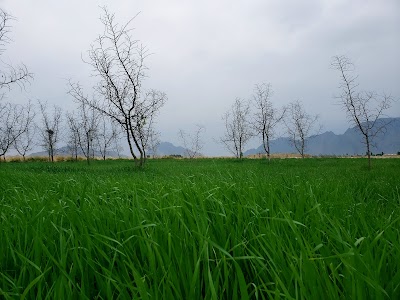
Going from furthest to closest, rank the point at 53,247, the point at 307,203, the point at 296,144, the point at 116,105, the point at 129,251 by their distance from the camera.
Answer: the point at 296,144, the point at 116,105, the point at 307,203, the point at 53,247, the point at 129,251

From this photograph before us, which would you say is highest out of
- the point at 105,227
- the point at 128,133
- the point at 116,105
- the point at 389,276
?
the point at 116,105

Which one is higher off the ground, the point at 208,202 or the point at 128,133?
the point at 128,133

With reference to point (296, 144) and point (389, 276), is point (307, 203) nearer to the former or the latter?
point (389, 276)

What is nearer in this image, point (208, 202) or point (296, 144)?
point (208, 202)

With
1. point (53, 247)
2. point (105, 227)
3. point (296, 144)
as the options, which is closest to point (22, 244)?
point (53, 247)

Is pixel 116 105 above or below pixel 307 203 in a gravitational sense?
above

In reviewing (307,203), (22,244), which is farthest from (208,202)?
(22,244)

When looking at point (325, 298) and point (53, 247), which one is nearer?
point (325, 298)

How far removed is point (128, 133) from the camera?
17.6 metres

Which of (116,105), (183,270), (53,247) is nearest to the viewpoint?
(183,270)

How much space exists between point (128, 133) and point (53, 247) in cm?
1643

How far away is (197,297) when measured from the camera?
109cm

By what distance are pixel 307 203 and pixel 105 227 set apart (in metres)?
1.63

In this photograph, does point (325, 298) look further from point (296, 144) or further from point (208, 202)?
point (296, 144)
